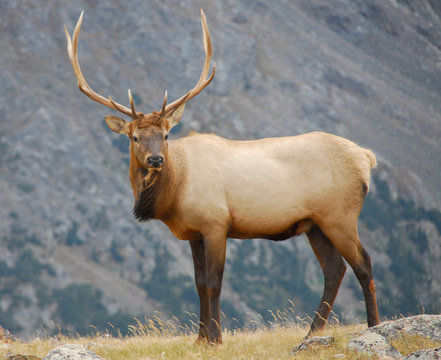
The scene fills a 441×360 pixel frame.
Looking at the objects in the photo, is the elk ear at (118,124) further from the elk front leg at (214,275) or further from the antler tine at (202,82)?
the elk front leg at (214,275)

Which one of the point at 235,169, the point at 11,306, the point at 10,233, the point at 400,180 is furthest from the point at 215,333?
the point at 400,180

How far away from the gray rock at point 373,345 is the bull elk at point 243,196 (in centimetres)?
219

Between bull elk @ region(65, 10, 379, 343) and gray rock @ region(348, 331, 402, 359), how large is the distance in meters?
2.19

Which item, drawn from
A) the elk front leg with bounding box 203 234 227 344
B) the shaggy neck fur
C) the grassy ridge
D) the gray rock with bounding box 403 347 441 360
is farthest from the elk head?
the gray rock with bounding box 403 347 441 360

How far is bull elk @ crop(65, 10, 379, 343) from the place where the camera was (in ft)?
32.8

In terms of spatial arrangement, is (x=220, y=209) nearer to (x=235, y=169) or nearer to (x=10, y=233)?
(x=235, y=169)

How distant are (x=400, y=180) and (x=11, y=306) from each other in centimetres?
11022

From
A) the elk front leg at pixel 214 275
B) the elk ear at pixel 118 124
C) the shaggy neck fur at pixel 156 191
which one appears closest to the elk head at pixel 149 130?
the elk ear at pixel 118 124

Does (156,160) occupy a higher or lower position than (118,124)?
higher

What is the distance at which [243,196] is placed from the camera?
10.4 meters

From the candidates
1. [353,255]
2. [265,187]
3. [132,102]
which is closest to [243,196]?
[265,187]

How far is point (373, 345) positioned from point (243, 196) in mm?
3555

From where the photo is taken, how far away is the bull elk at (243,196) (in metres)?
9.99

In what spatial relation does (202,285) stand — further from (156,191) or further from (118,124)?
(118,124)
